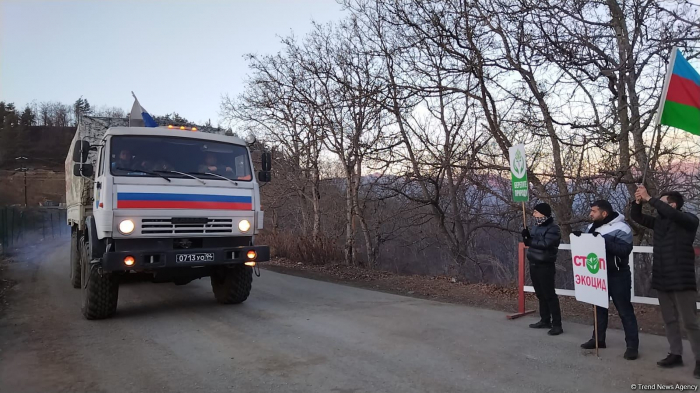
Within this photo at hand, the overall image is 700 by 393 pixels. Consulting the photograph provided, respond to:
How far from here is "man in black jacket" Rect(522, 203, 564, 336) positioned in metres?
6.38

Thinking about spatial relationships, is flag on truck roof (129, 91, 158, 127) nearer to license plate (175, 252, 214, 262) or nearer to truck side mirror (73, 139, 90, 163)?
truck side mirror (73, 139, 90, 163)

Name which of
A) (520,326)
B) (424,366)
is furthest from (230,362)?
(520,326)

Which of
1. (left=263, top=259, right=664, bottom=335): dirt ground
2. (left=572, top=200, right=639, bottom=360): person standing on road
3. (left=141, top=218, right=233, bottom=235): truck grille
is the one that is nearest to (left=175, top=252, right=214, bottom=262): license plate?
(left=141, top=218, right=233, bottom=235): truck grille

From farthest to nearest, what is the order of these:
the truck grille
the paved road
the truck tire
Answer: the truck tire, the truck grille, the paved road

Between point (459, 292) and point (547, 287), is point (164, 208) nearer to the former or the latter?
point (547, 287)

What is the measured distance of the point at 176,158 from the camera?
7637mm

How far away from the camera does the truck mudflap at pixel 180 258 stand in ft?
21.9

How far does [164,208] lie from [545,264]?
5.28m

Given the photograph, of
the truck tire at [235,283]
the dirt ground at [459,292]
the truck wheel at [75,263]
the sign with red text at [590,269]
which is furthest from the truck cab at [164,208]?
the sign with red text at [590,269]

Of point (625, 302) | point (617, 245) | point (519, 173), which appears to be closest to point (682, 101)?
point (617, 245)

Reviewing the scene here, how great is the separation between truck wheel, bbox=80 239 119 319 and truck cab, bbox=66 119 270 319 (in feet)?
0.04

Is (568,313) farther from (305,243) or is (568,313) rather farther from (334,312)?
(305,243)

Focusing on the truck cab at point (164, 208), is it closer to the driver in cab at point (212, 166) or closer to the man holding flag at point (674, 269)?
the driver in cab at point (212, 166)

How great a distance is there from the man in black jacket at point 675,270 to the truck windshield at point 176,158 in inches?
227
